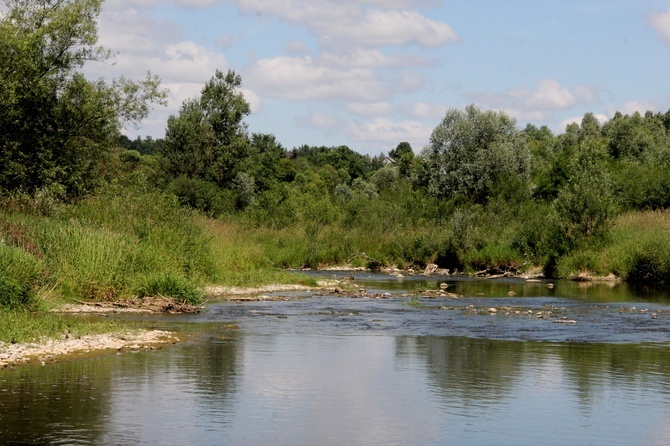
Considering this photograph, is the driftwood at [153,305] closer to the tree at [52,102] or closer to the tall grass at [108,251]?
the tall grass at [108,251]

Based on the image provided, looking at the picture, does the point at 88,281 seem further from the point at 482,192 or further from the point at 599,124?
the point at 599,124

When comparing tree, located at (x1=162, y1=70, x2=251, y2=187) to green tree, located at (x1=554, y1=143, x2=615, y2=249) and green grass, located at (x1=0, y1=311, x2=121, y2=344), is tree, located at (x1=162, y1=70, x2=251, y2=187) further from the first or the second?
green grass, located at (x1=0, y1=311, x2=121, y2=344)

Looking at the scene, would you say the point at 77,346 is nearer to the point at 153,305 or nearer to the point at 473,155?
the point at 153,305

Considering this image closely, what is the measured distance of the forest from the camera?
95.8 ft

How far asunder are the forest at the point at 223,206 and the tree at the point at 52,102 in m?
0.08

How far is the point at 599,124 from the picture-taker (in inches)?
4781

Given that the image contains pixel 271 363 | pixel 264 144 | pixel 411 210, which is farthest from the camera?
pixel 264 144

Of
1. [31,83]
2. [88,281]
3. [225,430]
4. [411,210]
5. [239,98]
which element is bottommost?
[225,430]

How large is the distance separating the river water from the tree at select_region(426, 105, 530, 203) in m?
43.3

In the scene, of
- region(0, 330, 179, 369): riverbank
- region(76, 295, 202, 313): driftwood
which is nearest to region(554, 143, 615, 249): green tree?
region(76, 295, 202, 313): driftwood

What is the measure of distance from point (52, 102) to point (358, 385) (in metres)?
30.5

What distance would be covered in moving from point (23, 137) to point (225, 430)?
3262 cm

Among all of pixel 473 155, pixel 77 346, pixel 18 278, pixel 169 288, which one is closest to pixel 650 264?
pixel 473 155

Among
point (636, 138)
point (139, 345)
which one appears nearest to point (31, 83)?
point (139, 345)
